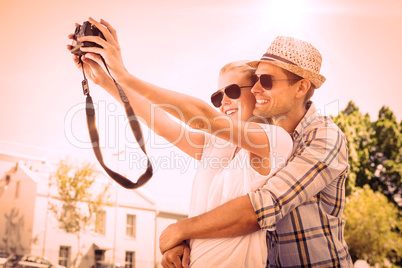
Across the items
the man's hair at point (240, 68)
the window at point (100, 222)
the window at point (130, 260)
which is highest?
the window at point (100, 222)

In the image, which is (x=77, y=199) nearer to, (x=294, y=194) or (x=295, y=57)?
(x=295, y=57)

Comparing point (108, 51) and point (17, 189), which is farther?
point (17, 189)

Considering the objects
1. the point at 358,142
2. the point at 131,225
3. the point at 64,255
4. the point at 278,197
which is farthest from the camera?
the point at 131,225

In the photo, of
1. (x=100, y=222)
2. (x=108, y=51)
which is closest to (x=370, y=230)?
(x=100, y=222)

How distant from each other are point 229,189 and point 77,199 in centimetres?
1935

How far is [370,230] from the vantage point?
A: 55.2 feet

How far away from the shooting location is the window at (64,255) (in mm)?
20000

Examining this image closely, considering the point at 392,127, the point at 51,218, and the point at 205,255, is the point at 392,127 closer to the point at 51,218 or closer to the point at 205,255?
the point at 51,218

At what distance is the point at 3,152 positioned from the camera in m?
19.6

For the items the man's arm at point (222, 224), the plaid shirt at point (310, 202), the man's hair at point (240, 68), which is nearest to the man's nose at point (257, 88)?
the man's hair at point (240, 68)

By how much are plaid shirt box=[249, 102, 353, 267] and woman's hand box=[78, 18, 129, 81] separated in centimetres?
77

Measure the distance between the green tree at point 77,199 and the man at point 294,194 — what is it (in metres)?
18.9

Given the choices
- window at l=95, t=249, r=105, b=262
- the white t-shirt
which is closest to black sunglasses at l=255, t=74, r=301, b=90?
the white t-shirt

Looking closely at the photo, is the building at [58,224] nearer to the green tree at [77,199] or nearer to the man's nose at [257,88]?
the green tree at [77,199]
